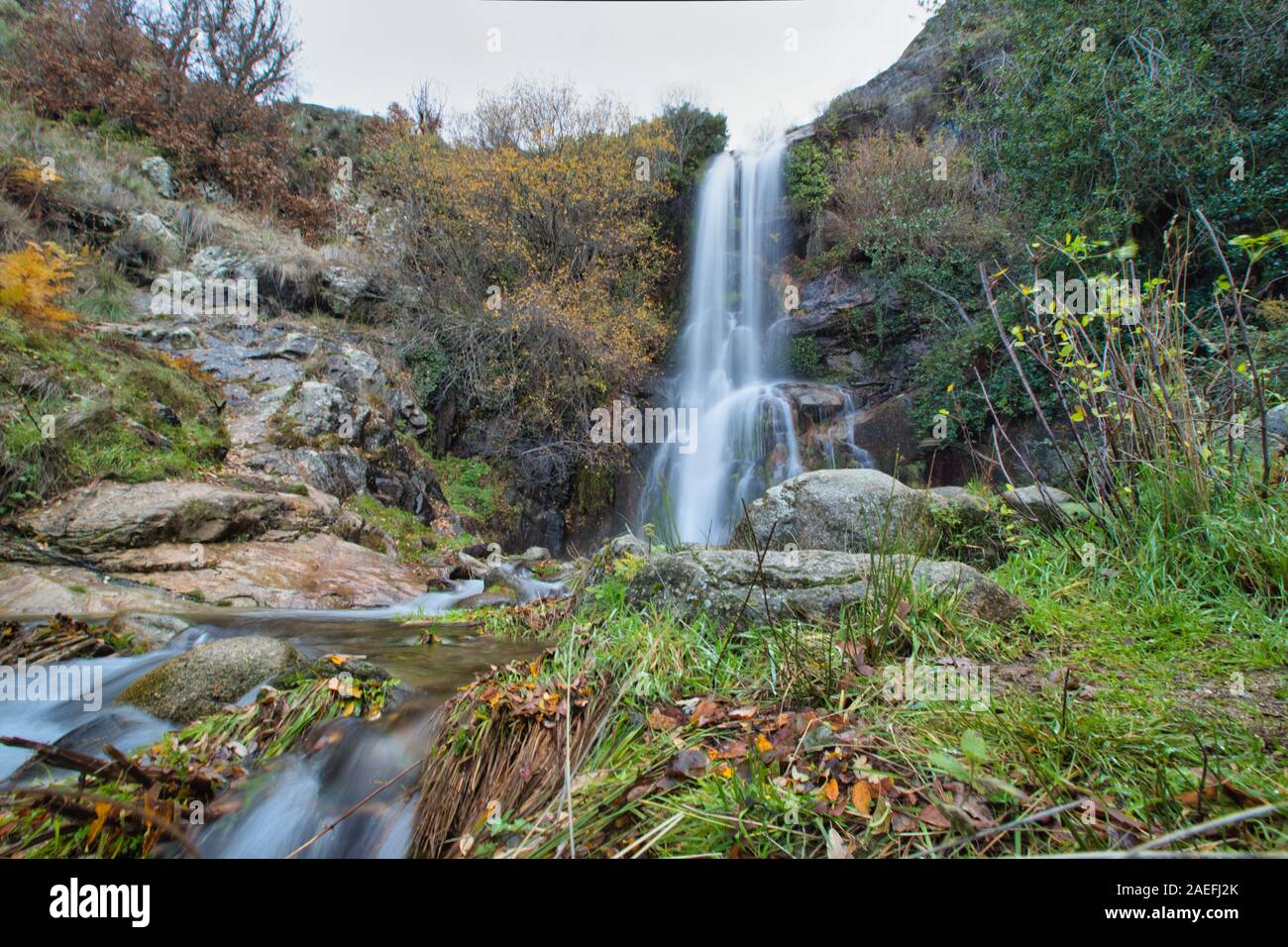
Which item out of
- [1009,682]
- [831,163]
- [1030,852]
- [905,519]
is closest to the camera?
[1030,852]

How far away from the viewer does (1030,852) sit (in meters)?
1.24

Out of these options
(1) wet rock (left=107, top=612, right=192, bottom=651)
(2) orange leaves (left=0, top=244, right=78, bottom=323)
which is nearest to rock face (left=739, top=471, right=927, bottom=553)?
(1) wet rock (left=107, top=612, right=192, bottom=651)

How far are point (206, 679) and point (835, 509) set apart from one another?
406 cm

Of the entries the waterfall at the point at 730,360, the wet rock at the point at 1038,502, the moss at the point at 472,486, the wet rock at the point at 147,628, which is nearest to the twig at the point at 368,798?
the wet rock at the point at 147,628

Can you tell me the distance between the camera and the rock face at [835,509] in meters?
3.96

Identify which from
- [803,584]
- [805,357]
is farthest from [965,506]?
[805,357]

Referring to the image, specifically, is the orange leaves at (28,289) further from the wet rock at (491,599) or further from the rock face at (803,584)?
the rock face at (803,584)

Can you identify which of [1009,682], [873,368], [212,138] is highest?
[212,138]

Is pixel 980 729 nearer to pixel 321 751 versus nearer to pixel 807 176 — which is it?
pixel 321 751

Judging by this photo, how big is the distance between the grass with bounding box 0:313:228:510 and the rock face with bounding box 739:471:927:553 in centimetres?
742

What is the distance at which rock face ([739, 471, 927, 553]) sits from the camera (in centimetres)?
396

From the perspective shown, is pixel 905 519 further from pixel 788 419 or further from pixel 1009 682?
pixel 788 419

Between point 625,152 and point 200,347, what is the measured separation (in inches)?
417
